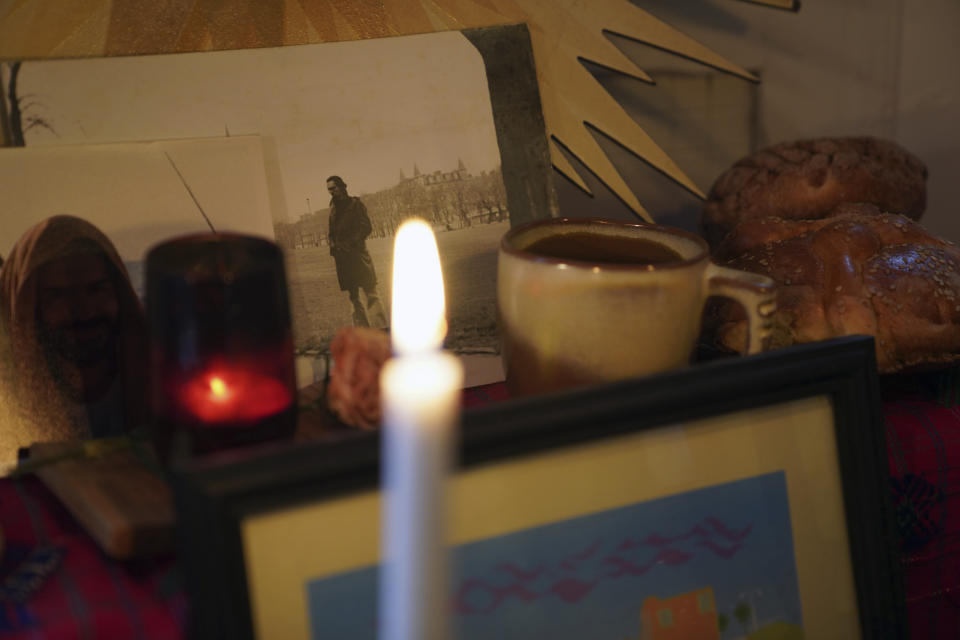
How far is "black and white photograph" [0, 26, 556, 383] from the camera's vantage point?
52 cm

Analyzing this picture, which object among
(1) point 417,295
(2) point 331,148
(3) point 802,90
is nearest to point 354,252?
(2) point 331,148

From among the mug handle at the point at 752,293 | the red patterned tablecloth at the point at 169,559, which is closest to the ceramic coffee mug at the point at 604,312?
the mug handle at the point at 752,293

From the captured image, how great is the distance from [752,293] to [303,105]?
34cm

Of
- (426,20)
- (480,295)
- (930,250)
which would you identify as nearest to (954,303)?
(930,250)

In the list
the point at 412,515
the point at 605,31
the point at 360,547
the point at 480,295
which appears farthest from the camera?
the point at 605,31

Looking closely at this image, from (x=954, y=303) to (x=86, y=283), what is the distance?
562 millimetres

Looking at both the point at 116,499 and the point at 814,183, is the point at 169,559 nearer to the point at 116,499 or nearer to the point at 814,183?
the point at 116,499

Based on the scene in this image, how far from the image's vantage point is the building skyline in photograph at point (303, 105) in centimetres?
53

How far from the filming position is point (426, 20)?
24.5 inches

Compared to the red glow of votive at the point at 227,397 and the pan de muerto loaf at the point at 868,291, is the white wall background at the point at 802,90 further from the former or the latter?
the red glow of votive at the point at 227,397

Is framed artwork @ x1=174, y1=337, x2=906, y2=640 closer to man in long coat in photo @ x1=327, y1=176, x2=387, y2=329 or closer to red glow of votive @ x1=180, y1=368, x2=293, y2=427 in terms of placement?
red glow of votive @ x1=180, y1=368, x2=293, y2=427

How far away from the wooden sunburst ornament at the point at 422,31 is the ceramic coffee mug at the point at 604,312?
23cm

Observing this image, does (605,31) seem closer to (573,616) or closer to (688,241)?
(688,241)

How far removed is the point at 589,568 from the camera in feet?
1.39
